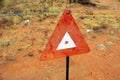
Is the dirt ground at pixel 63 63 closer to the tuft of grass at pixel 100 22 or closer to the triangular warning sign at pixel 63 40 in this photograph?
the tuft of grass at pixel 100 22

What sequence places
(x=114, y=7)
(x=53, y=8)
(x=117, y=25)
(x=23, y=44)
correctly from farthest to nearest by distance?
(x=114, y=7) → (x=53, y=8) → (x=117, y=25) → (x=23, y=44)

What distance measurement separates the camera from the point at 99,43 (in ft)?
19.6

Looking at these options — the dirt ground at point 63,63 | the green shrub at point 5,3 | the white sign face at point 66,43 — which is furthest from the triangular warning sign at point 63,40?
the green shrub at point 5,3

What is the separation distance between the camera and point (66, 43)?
285 cm

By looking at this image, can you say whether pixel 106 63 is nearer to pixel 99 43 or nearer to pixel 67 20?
pixel 99 43

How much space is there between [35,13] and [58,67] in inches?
140

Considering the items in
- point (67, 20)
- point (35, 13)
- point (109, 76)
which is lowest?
point (109, 76)

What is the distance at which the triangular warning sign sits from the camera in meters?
2.80

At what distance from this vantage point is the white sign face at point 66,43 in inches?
111

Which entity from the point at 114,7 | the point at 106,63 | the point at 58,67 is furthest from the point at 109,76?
the point at 114,7

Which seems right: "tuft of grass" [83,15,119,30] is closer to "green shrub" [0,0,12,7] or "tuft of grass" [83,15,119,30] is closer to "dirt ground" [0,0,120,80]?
"dirt ground" [0,0,120,80]

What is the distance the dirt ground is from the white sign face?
6.11 feet

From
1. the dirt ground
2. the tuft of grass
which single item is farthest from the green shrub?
the tuft of grass

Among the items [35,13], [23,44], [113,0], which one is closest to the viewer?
[23,44]
